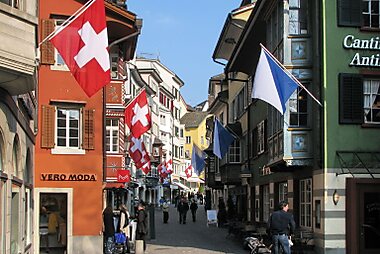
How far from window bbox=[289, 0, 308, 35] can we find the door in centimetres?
510

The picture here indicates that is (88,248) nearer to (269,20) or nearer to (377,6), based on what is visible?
(269,20)

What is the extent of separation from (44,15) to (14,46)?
12.5 metres

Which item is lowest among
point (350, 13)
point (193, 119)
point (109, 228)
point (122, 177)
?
point (109, 228)

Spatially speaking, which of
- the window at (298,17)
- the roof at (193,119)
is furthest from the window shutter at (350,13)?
the roof at (193,119)

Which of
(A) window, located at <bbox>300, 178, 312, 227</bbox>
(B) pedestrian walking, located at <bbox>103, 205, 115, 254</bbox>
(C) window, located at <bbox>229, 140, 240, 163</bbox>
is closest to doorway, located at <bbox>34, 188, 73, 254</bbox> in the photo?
(B) pedestrian walking, located at <bbox>103, 205, 115, 254</bbox>

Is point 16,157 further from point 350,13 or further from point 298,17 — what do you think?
point 350,13

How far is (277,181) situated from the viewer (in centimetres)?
2645

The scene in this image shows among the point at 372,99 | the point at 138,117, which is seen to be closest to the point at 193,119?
the point at 138,117

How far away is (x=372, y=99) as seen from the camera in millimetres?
20828

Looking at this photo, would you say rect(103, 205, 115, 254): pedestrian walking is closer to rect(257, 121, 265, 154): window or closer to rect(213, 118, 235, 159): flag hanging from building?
rect(257, 121, 265, 154): window

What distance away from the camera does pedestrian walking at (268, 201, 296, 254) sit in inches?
655

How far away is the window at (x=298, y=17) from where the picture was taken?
21.7 m

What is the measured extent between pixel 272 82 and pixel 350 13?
3604mm

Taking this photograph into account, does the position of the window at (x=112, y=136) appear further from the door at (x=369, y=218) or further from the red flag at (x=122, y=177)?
the door at (x=369, y=218)
